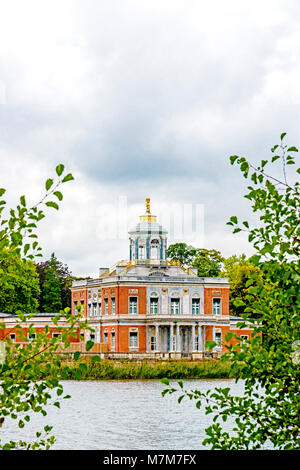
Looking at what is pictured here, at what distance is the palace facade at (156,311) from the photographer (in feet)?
205

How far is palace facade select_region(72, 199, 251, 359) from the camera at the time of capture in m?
62.6

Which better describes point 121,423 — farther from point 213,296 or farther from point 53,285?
point 53,285

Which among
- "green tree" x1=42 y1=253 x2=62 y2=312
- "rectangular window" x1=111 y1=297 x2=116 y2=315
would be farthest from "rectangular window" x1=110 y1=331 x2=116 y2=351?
"green tree" x1=42 y1=253 x2=62 y2=312

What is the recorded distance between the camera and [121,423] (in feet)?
86.4

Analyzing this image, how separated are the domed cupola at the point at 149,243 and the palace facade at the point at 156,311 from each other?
1.37 m

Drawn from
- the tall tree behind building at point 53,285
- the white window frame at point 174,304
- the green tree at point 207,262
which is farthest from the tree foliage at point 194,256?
the white window frame at point 174,304

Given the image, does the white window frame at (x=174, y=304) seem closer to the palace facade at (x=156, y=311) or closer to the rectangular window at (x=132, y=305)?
the palace facade at (x=156, y=311)

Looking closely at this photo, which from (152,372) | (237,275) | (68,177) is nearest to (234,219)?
(68,177)

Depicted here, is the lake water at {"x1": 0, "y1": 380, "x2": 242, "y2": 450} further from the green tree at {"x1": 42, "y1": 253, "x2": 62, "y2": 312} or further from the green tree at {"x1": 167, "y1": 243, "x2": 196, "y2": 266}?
the green tree at {"x1": 167, "y1": 243, "x2": 196, "y2": 266}

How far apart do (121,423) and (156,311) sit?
3723cm

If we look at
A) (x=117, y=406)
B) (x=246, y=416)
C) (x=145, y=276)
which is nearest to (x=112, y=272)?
(x=145, y=276)

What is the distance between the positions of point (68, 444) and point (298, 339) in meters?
16.7
